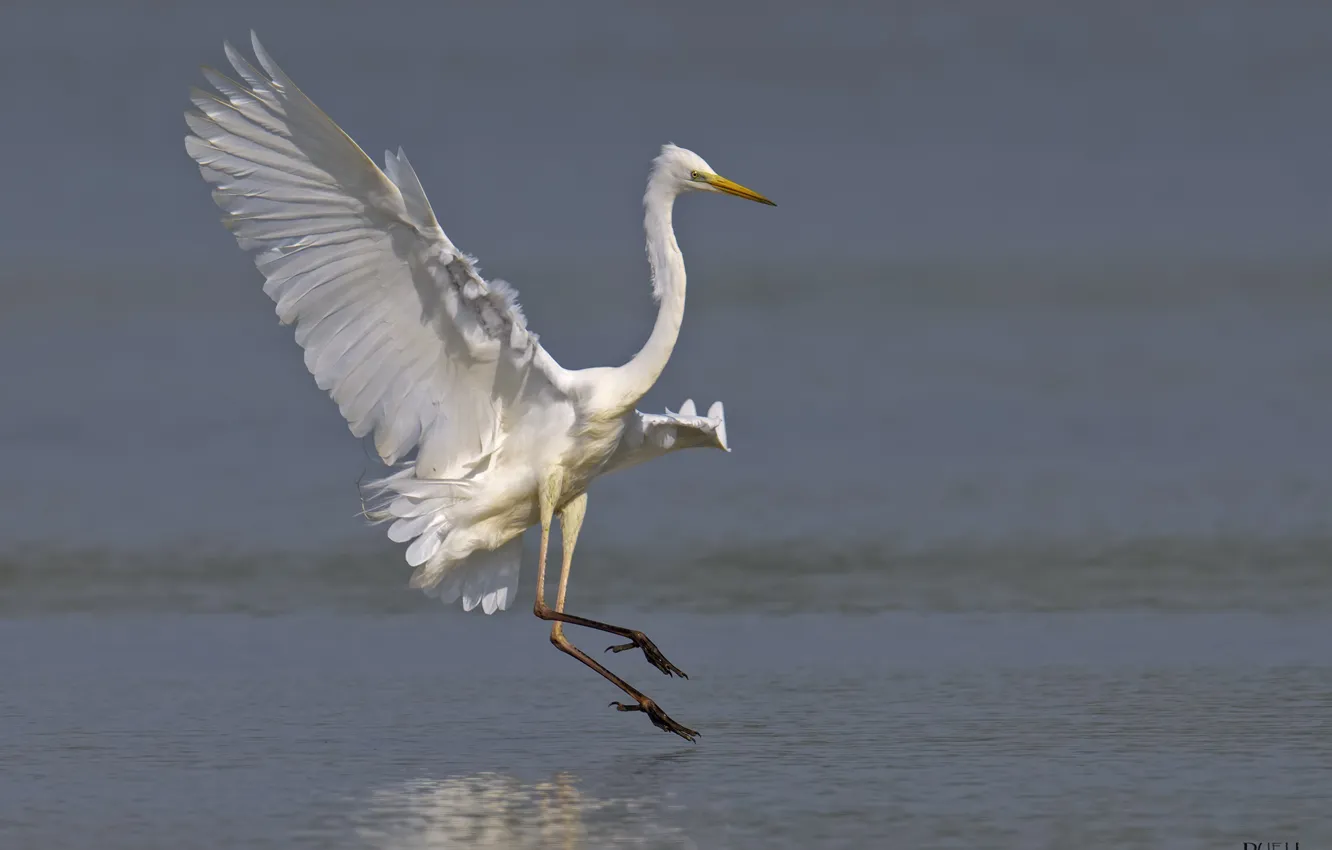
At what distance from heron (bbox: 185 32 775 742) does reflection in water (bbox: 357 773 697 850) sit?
1.22 m

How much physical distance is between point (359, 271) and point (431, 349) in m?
0.62

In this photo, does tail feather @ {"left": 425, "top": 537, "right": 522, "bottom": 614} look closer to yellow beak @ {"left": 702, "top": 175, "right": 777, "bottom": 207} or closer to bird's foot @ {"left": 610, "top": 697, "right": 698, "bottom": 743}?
bird's foot @ {"left": 610, "top": 697, "right": 698, "bottom": 743}

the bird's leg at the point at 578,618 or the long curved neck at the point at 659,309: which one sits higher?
the long curved neck at the point at 659,309

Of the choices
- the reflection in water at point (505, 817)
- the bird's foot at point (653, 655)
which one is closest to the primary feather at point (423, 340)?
the bird's foot at point (653, 655)

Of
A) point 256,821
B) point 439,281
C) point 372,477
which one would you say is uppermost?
point 439,281

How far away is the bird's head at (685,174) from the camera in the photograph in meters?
10.9

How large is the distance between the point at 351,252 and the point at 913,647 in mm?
3996

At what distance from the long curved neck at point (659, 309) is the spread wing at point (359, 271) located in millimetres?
415

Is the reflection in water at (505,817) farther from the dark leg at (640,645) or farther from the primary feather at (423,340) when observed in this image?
the primary feather at (423,340)

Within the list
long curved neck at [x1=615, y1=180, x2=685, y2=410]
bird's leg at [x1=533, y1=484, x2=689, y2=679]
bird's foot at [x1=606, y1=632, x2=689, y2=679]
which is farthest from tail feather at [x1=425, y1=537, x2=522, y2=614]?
long curved neck at [x1=615, y1=180, x2=685, y2=410]

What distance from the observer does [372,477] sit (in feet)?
35.7

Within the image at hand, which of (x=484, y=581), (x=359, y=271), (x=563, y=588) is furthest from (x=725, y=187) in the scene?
(x=484, y=581)

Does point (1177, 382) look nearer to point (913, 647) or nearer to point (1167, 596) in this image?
point (1167, 596)

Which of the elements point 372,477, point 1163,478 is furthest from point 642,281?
point 372,477
